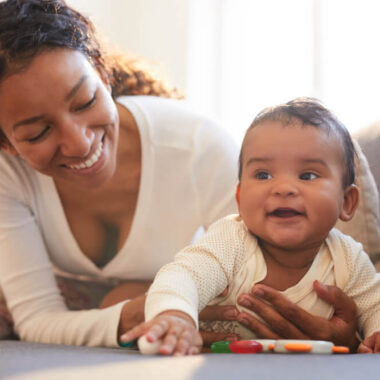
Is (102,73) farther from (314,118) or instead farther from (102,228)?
(314,118)

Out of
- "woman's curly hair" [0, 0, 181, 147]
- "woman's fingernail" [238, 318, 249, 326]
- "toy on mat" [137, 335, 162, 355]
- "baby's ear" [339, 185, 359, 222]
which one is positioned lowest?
"woman's fingernail" [238, 318, 249, 326]

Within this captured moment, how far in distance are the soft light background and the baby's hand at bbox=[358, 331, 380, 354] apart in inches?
62.9

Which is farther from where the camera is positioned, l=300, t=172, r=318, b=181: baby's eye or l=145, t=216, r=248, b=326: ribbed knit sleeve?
l=300, t=172, r=318, b=181: baby's eye

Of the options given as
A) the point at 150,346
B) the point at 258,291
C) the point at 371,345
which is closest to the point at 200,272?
the point at 258,291

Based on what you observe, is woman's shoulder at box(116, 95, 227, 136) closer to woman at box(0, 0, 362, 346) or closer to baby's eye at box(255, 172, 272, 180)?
woman at box(0, 0, 362, 346)

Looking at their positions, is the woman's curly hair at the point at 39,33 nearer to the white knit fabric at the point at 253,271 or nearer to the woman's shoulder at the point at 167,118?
the woman's shoulder at the point at 167,118

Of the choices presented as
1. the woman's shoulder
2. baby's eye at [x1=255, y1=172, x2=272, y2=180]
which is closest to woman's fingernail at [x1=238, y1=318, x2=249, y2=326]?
baby's eye at [x1=255, y1=172, x2=272, y2=180]

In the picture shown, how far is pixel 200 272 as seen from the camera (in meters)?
1.07

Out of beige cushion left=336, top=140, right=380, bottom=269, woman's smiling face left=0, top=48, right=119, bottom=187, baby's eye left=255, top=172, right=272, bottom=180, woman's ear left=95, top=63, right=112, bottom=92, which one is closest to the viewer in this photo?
baby's eye left=255, top=172, right=272, bottom=180

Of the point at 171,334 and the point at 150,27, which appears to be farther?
the point at 150,27

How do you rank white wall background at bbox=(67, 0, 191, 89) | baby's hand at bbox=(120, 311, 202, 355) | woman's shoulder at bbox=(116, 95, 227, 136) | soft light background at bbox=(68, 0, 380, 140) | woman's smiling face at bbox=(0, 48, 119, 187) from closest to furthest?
1. baby's hand at bbox=(120, 311, 202, 355)
2. woman's smiling face at bbox=(0, 48, 119, 187)
3. woman's shoulder at bbox=(116, 95, 227, 136)
4. soft light background at bbox=(68, 0, 380, 140)
5. white wall background at bbox=(67, 0, 191, 89)

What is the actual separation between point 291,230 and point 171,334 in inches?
12.4

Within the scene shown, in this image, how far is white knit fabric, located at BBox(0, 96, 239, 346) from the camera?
5.21ft

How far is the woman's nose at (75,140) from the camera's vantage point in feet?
4.41
